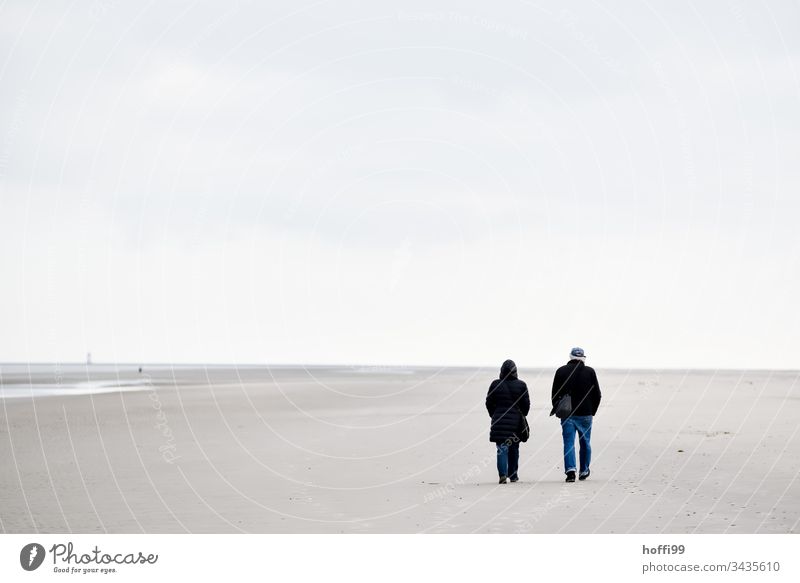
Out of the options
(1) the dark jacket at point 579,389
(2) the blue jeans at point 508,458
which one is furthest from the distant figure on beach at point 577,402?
(2) the blue jeans at point 508,458

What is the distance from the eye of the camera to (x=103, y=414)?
34.1m

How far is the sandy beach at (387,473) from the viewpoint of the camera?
12.8 meters

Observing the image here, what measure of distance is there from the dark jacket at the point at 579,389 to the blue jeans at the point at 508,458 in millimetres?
1302

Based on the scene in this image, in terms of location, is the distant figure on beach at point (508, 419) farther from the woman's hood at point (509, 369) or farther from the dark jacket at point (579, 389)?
the dark jacket at point (579, 389)

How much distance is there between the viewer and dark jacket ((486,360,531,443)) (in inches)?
657

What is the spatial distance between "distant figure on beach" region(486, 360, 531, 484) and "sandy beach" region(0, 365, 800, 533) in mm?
648

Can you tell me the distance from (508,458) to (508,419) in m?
0.76

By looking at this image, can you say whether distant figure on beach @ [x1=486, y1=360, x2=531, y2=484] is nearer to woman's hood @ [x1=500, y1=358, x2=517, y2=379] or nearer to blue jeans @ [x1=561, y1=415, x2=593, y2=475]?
woman's hood @ [x1=500, y1=358, x2=517, y2=379]
